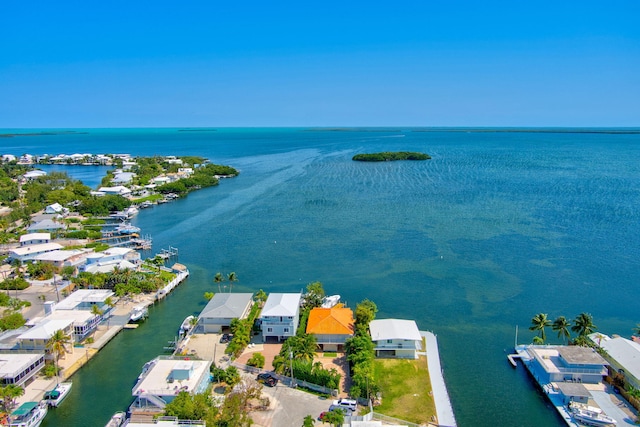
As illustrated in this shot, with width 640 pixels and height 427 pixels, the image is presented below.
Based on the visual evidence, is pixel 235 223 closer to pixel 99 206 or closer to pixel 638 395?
pixel 99 206

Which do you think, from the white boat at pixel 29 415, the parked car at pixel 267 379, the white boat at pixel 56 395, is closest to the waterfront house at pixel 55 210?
the white boat at pixel 56 395

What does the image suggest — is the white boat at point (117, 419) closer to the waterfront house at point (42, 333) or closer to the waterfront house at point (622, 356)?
the waterfront house at point (42, 333)

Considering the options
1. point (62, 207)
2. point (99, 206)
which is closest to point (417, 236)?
point (99, 206)

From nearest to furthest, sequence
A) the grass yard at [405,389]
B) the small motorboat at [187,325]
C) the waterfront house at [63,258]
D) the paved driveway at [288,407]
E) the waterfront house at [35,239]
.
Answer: the paved driveway at [288,407]
the grass yard at [405,389]
the small motorboat at [187,325]
the waterfront house at [63,258]
the waterfront house at [35,239]

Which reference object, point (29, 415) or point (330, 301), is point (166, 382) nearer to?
point (29, 415)

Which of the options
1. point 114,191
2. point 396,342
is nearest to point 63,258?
point 396,342

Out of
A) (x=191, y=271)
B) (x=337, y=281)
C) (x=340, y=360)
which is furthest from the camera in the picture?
(x=191, y=271)
